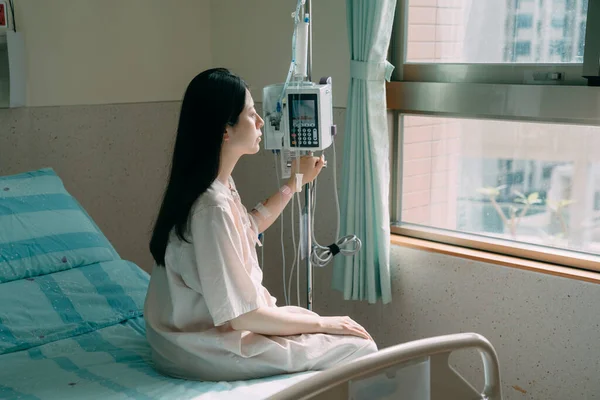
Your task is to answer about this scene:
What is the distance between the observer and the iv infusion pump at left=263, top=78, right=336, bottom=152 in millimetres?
2113

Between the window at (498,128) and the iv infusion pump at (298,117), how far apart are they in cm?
65

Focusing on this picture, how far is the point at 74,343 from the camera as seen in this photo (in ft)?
7.08

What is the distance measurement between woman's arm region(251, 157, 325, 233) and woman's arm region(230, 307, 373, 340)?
0.40 m

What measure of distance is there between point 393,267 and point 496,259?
441mm

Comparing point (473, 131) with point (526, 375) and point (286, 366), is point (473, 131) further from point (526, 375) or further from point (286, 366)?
point (286, 366)

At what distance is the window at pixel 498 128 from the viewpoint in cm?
233

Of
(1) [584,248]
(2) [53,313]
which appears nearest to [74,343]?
(2) [53,313]

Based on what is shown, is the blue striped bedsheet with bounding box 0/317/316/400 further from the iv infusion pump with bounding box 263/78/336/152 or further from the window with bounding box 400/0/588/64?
the window with bounding box 400/0/588/64

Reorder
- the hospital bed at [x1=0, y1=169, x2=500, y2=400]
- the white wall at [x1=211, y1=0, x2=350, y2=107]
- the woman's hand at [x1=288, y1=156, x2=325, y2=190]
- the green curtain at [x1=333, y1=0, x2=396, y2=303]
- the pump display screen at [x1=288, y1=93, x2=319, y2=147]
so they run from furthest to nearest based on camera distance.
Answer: the white wall at [x1=211, y1=0, x2=350, y2=107]
the green curtain at [x1=333, y1=0, x2=396, y2=303]
the woman's hand at [x1=288, y1=156, x2=325, y2=190]
the pump display screen at [x1=288, y1=93, x2=319, y2=147]
the hospital bed at [x1=0, y1=169, x2=500, y2=400]

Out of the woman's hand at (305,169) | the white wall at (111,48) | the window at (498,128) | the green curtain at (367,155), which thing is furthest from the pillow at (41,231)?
the window at (498,128)

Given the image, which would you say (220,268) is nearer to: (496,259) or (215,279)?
(215,279)

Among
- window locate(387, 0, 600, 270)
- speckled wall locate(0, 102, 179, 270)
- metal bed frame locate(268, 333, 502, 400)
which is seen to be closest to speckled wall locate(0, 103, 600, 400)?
speckled wall locate(0, 102, 179, 270)

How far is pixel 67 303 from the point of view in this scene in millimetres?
2303

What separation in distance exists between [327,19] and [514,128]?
885mm
